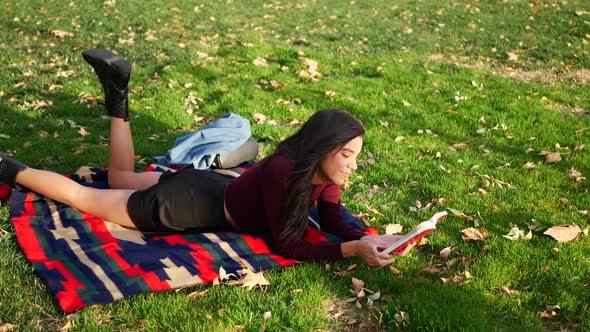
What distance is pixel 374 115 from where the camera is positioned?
7773mm

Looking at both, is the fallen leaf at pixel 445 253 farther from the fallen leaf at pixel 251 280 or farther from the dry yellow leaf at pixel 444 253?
the fallen leaf at pixel 251 280

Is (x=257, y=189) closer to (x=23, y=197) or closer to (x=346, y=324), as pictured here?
(x=346, y=324)

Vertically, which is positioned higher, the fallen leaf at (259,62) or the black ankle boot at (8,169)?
the black ankle boot at (8,169)

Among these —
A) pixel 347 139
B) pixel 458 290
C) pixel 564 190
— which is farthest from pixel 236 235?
pixel 564 190

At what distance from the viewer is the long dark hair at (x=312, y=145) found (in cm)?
353

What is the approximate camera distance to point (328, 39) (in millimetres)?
12234

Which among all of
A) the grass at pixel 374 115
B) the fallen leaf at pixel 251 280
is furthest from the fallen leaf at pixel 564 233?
the fallen leaf at pixel 251 280

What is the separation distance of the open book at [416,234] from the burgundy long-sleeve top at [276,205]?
0.43 m

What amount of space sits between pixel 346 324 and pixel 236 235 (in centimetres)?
129

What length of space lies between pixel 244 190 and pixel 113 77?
1867 millimetres

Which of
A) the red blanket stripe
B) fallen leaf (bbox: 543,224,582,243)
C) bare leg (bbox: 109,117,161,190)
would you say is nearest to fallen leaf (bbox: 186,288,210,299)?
the red blanket stripe

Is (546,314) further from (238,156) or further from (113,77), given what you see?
(113,77)

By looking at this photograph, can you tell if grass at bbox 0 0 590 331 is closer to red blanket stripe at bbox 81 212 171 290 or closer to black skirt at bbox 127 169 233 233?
red blanket stripe at bbox 81 212 171 290

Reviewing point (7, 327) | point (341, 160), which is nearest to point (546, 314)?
point (341, 160)
